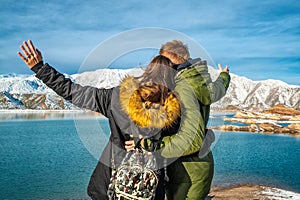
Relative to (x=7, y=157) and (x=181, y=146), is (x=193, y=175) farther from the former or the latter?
(x=7, y=157)

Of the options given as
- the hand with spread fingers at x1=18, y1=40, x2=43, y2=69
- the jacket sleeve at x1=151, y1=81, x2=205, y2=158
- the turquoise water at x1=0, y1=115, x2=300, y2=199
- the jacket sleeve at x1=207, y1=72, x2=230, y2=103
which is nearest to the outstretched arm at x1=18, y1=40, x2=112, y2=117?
the hand with spread fingers at x1=18, y1=40, x2=43, y2=69

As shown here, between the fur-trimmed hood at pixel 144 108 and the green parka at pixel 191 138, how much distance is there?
116 mm

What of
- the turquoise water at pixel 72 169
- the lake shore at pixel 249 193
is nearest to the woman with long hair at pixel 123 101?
the lake shore at pixel 249 193

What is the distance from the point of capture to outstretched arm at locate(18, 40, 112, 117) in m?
2.96

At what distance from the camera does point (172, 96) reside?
297 centimetres

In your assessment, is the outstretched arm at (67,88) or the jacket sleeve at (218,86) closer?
the outstretched arm at (67,88)

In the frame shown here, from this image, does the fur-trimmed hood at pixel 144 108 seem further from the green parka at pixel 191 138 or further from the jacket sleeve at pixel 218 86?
the jacket sleeve at pixel 218 86

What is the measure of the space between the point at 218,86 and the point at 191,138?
669 mm

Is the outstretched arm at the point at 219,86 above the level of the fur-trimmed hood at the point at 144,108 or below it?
above

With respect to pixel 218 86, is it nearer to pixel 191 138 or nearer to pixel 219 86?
pixel 219 86

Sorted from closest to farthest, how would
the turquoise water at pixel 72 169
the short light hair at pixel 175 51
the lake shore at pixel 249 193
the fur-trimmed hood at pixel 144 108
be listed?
the fur-trimmed hood at pixel 144 108 → the short light hair at pixel 175 51 → the lake shore at pixel 249 193 → the turquoise water at pixel 72 169

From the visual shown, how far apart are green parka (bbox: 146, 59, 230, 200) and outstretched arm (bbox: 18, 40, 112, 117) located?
2.05 feet

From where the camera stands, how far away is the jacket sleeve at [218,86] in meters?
3.27

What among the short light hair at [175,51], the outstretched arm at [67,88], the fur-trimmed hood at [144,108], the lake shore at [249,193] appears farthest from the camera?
the lake shore at [249,193]
